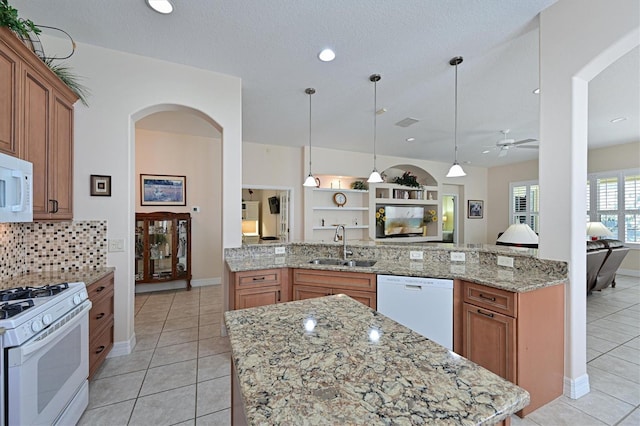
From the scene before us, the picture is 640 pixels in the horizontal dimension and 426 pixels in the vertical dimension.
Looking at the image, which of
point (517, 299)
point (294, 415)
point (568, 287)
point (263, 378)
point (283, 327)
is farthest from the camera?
point (568, 287)

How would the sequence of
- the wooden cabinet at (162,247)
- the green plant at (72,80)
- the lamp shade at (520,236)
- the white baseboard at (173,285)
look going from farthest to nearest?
the white baseboard at (173,285), the wooden cabinet at (162,247), the lamp shade at (520,236), the green plant at (72,80)

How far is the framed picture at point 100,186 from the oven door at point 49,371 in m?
1.17

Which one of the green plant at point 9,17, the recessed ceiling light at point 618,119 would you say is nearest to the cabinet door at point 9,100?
the green plant at point 9,17

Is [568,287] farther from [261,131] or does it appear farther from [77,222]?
[261,131]

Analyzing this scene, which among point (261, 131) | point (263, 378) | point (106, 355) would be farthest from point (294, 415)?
point (261, 131)

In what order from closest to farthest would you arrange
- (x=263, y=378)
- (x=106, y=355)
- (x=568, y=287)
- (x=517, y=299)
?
(x=263, y=378) → (x=517, y=299) → (x=568, y=287) → (x=106, y=355)

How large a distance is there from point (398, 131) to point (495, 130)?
5.71ft

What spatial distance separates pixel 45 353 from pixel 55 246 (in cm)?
141

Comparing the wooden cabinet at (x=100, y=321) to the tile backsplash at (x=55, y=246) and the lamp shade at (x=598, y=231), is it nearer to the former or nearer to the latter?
the tile backsplash at (x=55, y=246)

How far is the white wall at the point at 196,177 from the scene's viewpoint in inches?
192

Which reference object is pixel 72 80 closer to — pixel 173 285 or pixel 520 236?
pixel 173 285

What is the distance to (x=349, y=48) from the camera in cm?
257

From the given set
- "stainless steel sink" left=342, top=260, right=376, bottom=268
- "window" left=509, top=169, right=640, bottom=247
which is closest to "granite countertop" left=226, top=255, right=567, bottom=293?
"stainless steel sink" left=342, top=260, right=376, bottom=268

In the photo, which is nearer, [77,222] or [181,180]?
[77,222]
